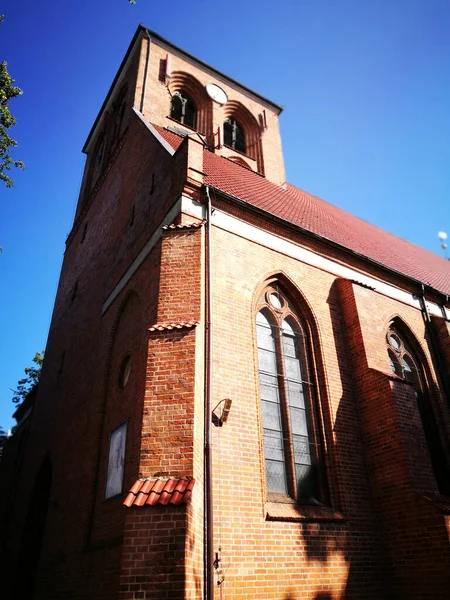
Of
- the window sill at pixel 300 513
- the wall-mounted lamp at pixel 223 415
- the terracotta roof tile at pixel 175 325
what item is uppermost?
the terracotta roof tile at pixel 175 325

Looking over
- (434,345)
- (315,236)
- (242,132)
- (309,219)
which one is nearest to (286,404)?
(315,236)

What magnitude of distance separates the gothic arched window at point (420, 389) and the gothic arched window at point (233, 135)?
1018 cm

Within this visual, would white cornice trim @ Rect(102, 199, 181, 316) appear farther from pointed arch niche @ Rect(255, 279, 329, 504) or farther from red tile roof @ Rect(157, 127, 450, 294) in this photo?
pointed arch niche @ Rect(255, 279, 329, 504)

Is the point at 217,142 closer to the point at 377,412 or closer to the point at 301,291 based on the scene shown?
the point at 301,291

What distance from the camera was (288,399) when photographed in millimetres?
7816

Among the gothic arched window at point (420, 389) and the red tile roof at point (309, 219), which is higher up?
the red tile roof at point (309, 219)

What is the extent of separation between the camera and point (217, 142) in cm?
1602

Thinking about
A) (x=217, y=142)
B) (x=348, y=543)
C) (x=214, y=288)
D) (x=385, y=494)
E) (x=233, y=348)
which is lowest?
(x=348, y=543)

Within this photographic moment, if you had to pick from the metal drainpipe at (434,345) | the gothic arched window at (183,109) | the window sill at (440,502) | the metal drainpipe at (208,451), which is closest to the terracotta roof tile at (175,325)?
the metal drainpipe at (208,451)

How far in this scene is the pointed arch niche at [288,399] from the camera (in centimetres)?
712

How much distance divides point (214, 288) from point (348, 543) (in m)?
4.42

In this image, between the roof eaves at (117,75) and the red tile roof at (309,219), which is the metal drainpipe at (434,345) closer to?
the red tile roof at (309,219)

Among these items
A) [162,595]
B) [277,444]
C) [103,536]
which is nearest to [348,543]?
[277,444]

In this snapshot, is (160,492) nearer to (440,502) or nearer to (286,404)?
(286,404)
